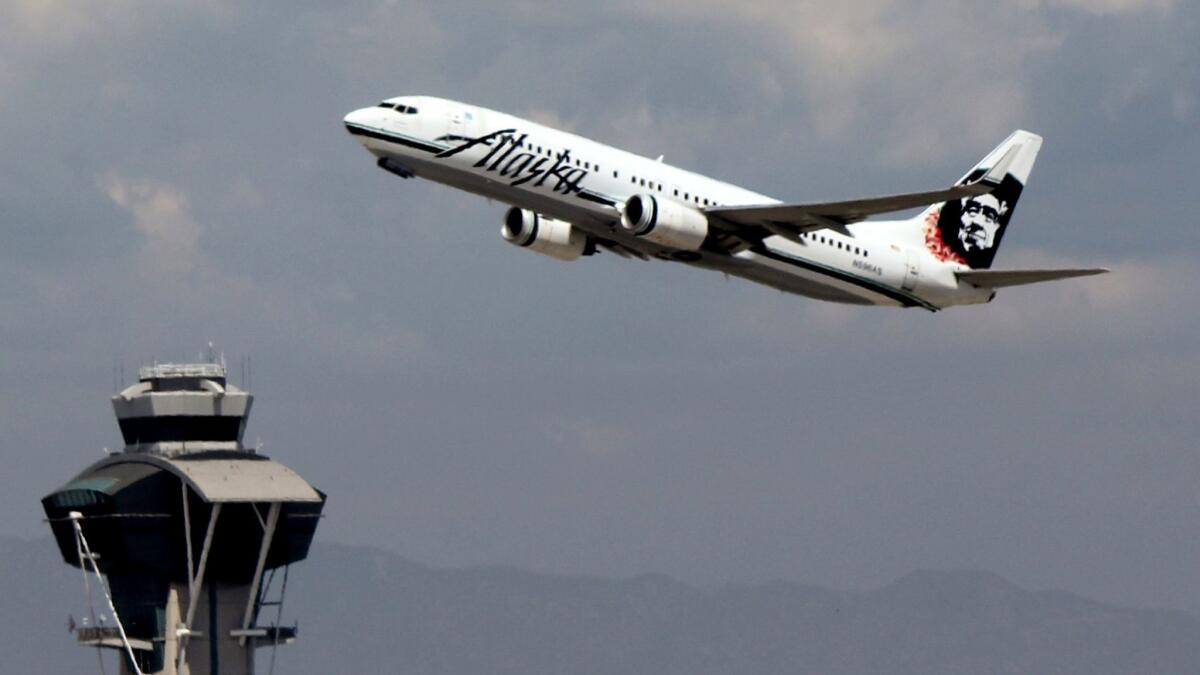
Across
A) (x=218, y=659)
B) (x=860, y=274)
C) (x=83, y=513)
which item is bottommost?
(x=218, y=659)

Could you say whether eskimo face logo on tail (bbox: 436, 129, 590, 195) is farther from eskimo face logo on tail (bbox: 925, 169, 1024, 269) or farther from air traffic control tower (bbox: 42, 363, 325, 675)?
air traffic control tower (bbox: 42, 363, 325, 675)

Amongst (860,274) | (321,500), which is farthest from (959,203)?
(321,500)

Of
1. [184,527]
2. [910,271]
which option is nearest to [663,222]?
[910,271]

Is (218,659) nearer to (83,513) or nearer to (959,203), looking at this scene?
(83,513)

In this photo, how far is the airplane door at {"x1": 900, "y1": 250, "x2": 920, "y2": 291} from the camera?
111 meters

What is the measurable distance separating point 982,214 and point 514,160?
115 ft

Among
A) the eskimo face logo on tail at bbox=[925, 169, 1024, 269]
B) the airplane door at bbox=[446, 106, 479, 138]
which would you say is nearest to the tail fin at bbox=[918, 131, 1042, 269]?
the eskimo face logo on tail at bbox=[925, 169, 1024, 269]

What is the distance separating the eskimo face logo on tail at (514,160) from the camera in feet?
317

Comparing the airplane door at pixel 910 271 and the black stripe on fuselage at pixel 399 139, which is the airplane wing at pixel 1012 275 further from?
the black stripe on fuselage at pixel 399 139

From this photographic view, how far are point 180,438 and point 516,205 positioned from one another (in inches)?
3349

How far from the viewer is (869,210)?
332 feet

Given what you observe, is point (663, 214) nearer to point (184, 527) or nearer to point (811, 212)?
point (811, 212)

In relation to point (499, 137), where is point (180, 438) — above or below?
below

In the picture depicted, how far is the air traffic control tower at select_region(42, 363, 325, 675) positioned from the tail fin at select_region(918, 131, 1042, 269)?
71.4 m
